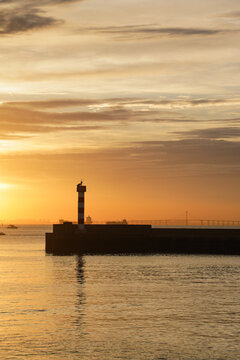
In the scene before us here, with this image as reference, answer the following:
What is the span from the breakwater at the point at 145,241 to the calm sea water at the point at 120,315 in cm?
1970

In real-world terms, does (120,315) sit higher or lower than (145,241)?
lower

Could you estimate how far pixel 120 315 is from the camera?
2861 centimetres

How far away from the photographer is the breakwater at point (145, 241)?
70.6 metres

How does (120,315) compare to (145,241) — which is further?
(145,241)

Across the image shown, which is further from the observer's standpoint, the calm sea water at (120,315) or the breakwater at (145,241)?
the breakwater at (145,241)

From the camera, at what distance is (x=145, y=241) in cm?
7194

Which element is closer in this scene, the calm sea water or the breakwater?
the calm sea water

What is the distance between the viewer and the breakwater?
70.6m

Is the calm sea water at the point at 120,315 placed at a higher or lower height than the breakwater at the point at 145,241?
lower

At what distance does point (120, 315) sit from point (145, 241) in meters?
43.4

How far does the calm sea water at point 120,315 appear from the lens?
22000 millimetres

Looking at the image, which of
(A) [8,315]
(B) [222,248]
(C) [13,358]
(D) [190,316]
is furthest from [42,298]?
(B) [222,248]

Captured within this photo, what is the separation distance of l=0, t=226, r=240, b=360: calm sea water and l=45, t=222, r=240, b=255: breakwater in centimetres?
1970

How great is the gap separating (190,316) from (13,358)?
10.2 m
